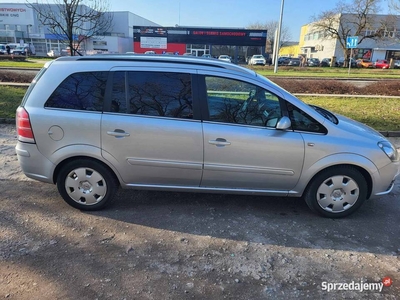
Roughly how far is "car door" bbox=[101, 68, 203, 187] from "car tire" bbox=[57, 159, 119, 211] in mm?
204

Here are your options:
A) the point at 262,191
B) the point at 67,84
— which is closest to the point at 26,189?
the point at 67,84

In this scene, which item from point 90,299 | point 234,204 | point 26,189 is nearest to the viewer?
point 90,299

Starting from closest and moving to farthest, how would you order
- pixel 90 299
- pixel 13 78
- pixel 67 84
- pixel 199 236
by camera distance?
pixel 90 299
pixel 199 236
pixel 67 84
pixel 13 78

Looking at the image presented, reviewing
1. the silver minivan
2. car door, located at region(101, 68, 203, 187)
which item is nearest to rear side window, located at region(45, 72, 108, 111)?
the silver minivan

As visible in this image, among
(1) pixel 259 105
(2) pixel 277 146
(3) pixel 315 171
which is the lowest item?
(3) pixel 315 171

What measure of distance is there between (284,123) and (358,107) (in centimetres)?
815

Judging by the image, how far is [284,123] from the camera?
3.46m

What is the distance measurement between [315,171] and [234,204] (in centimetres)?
113

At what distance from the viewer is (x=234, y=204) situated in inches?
164

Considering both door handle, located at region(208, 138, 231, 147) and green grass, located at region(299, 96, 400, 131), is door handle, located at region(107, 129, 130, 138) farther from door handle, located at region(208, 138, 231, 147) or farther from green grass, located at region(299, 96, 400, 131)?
green grass, located at region(299, 96, 400, 131)

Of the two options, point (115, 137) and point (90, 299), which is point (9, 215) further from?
point (90, 299)

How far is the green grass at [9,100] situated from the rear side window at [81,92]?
224 inches

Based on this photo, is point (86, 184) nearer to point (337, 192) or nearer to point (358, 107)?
point (337, 192)

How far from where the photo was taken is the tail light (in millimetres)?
3625
